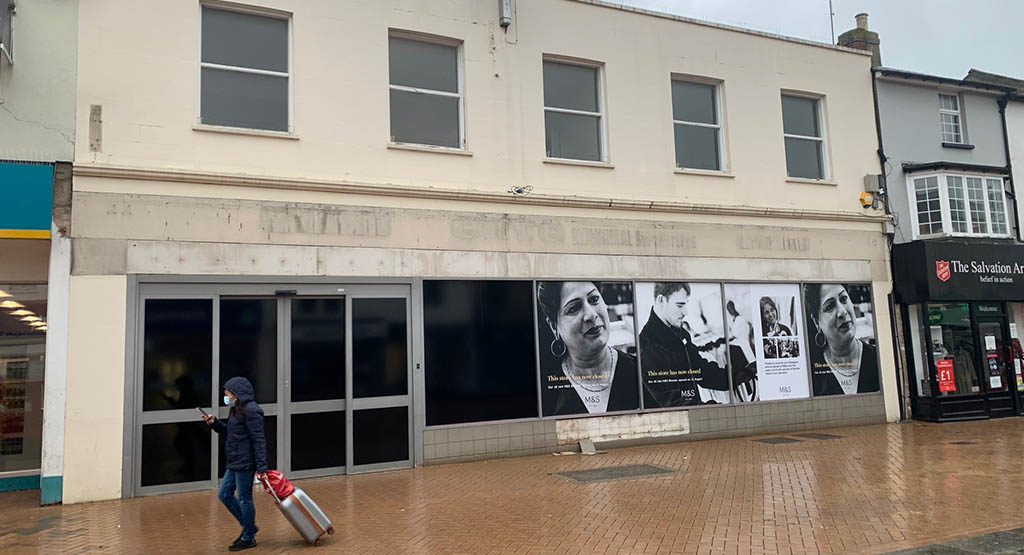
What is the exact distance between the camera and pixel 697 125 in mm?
14312

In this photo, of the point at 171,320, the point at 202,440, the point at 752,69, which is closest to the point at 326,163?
the point at 171,320

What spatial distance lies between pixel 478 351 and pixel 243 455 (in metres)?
5.14

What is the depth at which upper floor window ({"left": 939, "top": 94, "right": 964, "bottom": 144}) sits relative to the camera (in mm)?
16984

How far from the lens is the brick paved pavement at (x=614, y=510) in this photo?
6848 millimetres

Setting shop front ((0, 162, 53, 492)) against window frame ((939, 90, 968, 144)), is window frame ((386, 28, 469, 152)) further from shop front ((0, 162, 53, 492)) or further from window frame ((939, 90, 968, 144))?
window frame ((939, 90, 968, 144))

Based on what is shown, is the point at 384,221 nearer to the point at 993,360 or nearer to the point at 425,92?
the point at 425,92

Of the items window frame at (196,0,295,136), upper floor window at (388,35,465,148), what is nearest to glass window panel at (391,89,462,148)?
upper floor window at (388,35,465,148)

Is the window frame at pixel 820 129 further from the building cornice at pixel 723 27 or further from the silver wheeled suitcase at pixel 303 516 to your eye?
the silver wheeled suitcase at pixel 303 516

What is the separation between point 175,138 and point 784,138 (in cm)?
1167

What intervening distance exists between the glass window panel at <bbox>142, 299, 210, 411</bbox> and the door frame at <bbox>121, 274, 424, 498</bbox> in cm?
8

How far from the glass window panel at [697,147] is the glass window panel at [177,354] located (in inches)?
358

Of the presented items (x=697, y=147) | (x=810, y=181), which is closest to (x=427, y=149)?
(x=697, y=147)

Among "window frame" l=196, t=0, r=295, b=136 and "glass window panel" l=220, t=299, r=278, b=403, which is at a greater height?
"window frame" l=196, t=0, r=295, b=136

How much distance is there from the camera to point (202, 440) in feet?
32.3
